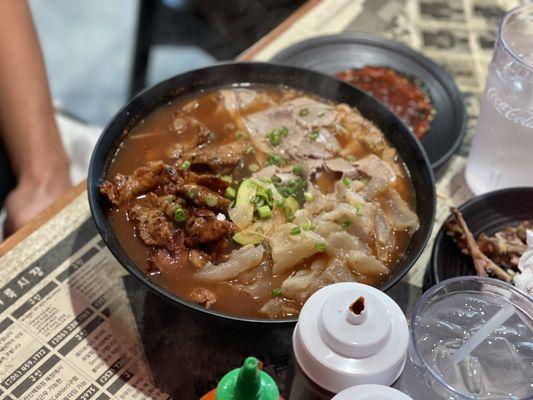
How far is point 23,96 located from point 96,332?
114cm

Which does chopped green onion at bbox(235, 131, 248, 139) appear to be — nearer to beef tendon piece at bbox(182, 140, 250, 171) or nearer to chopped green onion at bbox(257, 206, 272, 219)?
beef tendon piece at bbox(182, 140, 250, 171)

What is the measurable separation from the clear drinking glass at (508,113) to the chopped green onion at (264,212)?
809mm

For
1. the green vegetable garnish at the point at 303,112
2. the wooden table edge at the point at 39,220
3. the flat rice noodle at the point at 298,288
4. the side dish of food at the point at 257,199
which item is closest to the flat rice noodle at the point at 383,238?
the side dish of food at the point at 257,199

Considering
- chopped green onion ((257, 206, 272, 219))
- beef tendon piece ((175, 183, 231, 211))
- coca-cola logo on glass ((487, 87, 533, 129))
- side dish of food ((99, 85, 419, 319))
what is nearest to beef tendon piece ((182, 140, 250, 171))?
side dish of food ((99, 85, 419, 319))

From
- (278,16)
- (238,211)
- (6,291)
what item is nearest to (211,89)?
(238,211)

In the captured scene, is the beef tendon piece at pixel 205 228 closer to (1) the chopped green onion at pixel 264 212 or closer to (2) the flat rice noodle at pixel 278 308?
(1) the chopped green onion at pixel 264 212

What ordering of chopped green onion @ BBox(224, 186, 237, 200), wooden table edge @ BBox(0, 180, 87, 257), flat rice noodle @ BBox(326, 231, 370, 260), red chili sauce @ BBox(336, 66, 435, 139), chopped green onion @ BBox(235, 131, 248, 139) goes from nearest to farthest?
1. flat rice noodle @ BBox(326, 231, 370, 260)
2. chopped green onion @ BBox(224, 186, 237, 200)
3. wooden table edge @ BBox(0, 180, 87, 257)
4. chopped green onion @ BBox(235, 131, 248, 139)
5. red chili sauce @ BBox(336, 66, 435, 139)

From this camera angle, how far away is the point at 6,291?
184 centimetres

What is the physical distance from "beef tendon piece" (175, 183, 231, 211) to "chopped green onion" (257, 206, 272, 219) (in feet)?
0.31

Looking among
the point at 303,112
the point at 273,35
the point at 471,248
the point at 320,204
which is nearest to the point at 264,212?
the point at 320,204

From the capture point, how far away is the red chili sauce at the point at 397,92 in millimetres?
2430

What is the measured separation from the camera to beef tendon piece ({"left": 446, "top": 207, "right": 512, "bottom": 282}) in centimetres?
184

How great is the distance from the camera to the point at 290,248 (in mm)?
1686

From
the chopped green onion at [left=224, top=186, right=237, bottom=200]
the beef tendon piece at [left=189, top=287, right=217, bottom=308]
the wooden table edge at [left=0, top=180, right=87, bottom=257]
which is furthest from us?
the wooden table edge at [left=0, top=180, right=87, bottom=257]
